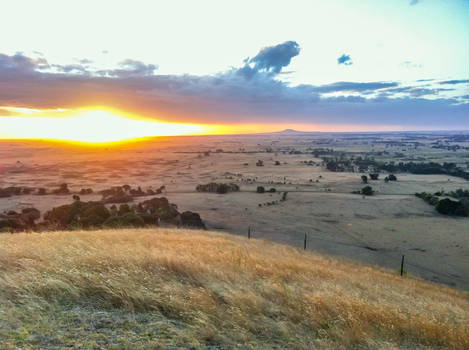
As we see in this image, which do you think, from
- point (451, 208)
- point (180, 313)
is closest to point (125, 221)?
point (180, 313)

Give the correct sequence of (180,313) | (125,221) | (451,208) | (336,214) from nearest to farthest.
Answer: (180,313), (125,221), (336,214), (451,208)

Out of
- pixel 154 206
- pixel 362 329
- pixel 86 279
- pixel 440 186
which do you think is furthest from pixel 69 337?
pixel 440 186

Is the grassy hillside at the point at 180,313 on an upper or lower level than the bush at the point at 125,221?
upper

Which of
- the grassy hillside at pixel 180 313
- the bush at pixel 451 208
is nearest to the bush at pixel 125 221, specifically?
the grassy hillside at pixel 180 313

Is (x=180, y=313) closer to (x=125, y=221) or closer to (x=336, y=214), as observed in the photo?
(x=125, y=221)

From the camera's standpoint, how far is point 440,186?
5809 centimetres

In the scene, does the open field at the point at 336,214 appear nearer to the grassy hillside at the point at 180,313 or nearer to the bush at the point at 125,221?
the bush at the point at 125,221

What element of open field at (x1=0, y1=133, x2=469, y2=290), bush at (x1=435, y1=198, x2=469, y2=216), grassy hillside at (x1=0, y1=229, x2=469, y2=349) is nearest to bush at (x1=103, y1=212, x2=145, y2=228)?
open field at (x1=0, y1=133, x2=469, y2=290)

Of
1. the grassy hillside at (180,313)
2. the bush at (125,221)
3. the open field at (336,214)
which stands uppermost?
the grassy hillside at (180,313)

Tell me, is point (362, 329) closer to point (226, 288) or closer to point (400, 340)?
point (400, 340)

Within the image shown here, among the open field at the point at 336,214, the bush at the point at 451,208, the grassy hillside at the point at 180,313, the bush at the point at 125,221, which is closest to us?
the grassy hillside at the point at 180,313

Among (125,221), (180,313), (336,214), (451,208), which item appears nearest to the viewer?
(180,313)

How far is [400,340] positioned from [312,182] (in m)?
59.0

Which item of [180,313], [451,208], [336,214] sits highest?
[180,313]
